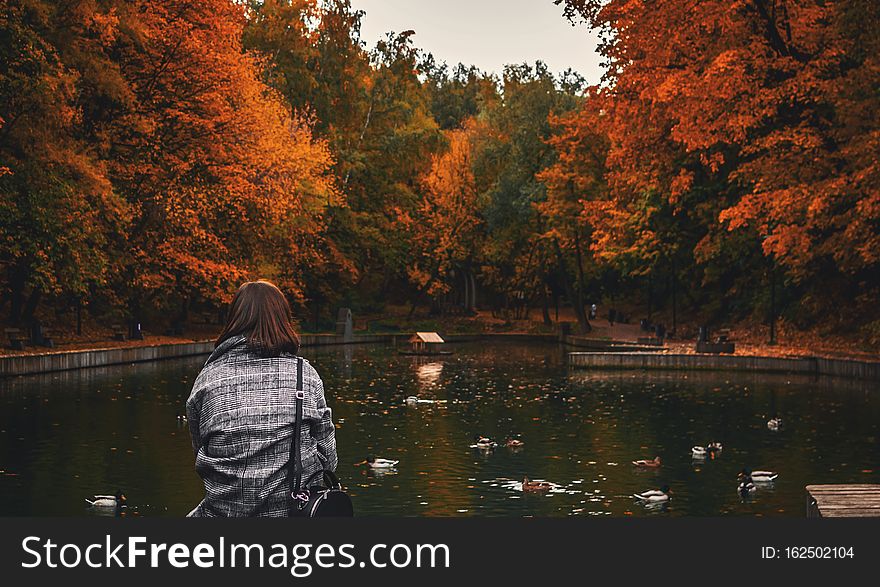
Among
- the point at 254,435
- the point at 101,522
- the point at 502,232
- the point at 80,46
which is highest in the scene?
the point at 80,46

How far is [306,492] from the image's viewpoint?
6.07 meters

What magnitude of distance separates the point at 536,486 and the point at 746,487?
2.51 m

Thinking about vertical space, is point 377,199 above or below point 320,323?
above

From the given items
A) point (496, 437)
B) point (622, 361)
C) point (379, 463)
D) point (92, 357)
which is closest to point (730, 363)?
point (622, 361)

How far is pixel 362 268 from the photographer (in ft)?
246

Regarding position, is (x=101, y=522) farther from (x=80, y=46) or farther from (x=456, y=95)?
(x=456, y=95)

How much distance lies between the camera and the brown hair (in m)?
5.94

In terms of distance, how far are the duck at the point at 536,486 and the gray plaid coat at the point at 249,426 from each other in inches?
365

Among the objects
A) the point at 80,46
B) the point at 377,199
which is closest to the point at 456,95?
the point at 377,199

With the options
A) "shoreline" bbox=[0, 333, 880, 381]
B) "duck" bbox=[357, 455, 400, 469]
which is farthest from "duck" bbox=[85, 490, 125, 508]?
"shoreline" bbox=[0, 333, 880, 381]

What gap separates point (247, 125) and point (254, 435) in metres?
43.4

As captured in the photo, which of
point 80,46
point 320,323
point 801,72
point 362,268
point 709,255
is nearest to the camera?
point 801,72

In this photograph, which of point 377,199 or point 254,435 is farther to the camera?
point 377,199

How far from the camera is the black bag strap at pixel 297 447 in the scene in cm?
602
